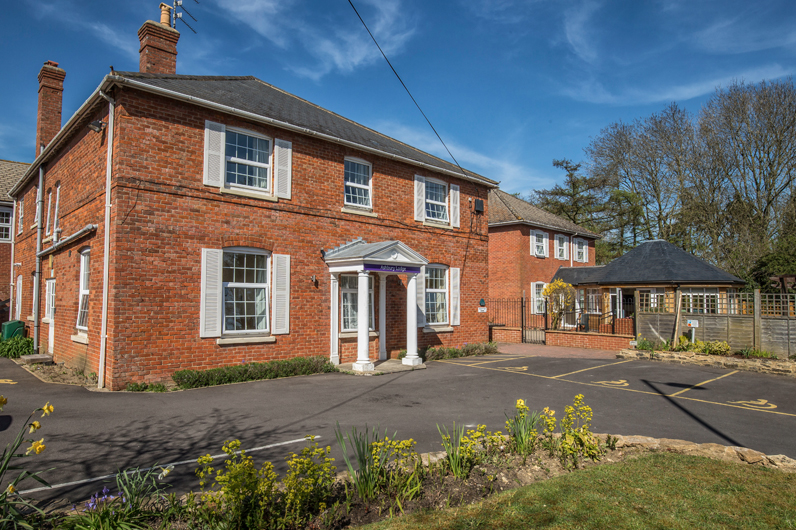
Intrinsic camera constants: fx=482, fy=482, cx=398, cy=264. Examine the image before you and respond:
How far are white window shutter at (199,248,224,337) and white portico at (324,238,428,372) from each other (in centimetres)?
313

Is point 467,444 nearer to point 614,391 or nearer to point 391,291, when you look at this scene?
point 614,391

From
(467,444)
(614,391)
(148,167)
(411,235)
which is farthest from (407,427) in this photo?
(411,235)

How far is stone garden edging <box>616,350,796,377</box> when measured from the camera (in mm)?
13148

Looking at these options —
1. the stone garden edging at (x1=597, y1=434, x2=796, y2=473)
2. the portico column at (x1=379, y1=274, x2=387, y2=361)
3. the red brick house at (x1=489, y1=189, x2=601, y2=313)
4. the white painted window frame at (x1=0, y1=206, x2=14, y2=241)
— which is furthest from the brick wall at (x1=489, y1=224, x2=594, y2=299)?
the white painted window frame at (x1=0, y1=206, x2=14, y2=241)

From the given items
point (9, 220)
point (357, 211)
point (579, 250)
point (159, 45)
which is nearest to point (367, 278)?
point (357, 211)

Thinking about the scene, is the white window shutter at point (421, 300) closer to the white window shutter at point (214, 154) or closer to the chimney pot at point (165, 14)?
the white window shutter at point (214, 154)

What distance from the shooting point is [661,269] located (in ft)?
69.8

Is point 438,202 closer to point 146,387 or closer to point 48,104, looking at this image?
point 146,387

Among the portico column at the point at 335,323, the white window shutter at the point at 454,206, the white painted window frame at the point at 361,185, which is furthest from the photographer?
the white window shutter at the point at 454,206

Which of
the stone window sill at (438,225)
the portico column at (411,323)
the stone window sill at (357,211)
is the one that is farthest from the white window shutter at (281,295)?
the stone window sill at (438,225)

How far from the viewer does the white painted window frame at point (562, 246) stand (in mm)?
31516

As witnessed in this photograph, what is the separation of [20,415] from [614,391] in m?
11.5

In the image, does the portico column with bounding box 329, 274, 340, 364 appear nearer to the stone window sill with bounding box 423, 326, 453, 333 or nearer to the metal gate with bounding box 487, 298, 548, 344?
the stone window sill with bounding box 423, 326, 453, 333

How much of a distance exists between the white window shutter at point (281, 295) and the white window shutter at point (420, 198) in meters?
5.60
